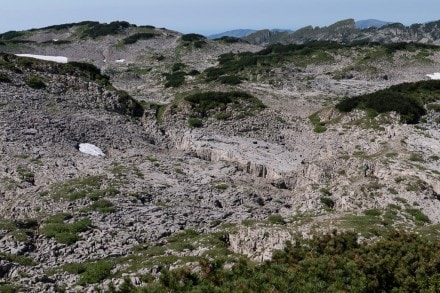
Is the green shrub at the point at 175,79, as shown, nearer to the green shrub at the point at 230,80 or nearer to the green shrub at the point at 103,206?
the green shrub at the point at 230,80

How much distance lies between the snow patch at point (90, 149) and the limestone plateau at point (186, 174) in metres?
0.21

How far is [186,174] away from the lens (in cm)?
3181

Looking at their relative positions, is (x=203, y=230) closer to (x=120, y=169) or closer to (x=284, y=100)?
(x=120, y=169)

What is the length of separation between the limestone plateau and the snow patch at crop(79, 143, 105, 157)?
206mm

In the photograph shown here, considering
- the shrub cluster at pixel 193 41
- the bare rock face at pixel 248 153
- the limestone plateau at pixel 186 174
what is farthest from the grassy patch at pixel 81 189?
the shrub cluster at pixel 193 41

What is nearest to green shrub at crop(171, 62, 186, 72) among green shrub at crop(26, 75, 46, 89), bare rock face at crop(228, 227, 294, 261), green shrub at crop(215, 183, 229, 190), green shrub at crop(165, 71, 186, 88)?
green shrub at crop(165, 71, 186, 88)

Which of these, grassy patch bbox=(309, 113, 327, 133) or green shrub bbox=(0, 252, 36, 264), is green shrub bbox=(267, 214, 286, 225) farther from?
grassy patch bbox=(309, 113, 327, 133)

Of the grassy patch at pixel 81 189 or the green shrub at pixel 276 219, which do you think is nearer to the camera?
the green shrub at pixel 276 219

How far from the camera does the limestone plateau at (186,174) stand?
66.4 feet

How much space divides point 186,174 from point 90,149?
8.90 m

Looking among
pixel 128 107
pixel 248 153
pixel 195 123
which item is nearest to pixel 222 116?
pixel 195 123

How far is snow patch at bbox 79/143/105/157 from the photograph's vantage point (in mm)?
34938

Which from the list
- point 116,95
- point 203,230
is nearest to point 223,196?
point 203,230

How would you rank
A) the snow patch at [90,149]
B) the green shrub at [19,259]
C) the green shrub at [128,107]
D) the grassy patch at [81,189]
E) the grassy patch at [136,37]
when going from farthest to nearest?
the grassy patch at [136,37], the green shrub at [128,107], the snow patch at [90,149], the grassy patch at [81,189], the green shrub at [19,259]
